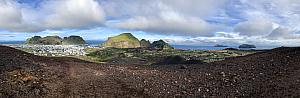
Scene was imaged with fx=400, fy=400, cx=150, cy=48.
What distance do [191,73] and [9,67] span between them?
14387 mm

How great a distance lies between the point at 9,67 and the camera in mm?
30609

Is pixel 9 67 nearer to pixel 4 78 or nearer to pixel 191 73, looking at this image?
pixel 4 78

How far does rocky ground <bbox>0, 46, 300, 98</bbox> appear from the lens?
2811cm

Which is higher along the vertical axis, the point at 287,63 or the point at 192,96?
the point at 287,63

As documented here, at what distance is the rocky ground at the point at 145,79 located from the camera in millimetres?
28109

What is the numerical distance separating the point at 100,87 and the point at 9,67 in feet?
24.1

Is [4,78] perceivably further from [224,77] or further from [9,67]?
[224,77]

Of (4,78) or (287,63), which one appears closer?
(4,78)

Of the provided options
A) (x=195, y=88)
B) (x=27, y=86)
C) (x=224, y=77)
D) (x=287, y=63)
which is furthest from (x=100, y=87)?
(x=287, y=63)

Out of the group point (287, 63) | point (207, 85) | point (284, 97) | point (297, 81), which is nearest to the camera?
point (284, 97)

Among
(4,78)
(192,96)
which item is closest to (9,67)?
(4,78)

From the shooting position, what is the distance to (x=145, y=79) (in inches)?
1230

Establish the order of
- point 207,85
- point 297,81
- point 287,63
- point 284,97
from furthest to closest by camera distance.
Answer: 1. point 287,63
2. point 207,85
3. point 297,81
4. point 284,97

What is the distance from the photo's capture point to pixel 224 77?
3166 centimetres
